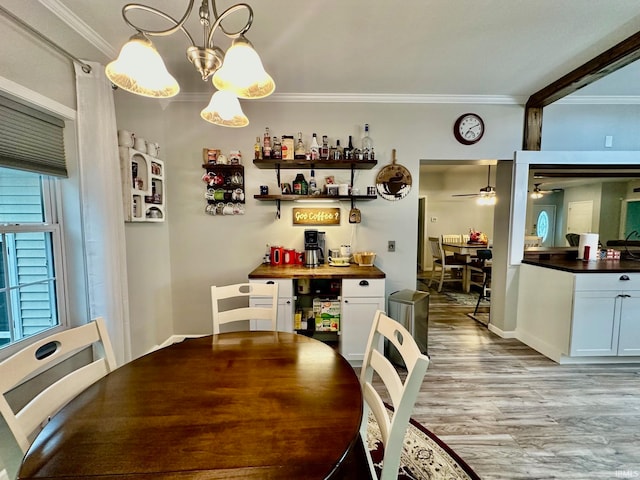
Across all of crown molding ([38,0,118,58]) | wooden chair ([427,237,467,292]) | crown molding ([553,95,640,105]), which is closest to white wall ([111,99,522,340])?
crown molding ([553,95,640,105])

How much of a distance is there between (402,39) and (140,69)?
1782 millimetres

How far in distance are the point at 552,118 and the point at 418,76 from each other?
1.66 meters

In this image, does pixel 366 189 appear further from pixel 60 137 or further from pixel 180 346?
pixel 60 137

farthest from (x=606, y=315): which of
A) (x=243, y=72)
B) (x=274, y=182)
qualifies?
(x=243, y=72)

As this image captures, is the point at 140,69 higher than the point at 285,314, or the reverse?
the point at 140,69

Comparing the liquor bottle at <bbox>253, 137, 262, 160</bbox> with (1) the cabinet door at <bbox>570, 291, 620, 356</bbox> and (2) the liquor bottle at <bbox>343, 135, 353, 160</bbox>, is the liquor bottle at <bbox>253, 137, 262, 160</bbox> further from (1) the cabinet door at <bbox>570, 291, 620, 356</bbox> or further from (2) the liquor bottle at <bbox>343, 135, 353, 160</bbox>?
(1) the cabinet door at <bbox>570, 291, 620, 356</bbox>

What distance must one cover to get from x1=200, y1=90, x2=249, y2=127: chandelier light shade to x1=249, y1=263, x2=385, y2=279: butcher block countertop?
1.32 meters

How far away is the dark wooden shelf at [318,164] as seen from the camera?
8.75 feet

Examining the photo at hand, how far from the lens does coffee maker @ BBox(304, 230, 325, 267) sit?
9.03 ft

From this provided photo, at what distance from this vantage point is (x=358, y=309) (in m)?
2.46

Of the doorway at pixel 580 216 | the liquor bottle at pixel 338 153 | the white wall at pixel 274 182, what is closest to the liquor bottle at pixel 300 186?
the white wall at pixel 274 182

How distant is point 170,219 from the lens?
2.88m

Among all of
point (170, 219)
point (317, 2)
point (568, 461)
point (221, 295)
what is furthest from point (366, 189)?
point (568, 461)

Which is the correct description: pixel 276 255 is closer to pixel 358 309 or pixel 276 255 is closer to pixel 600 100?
pixel 358 309
